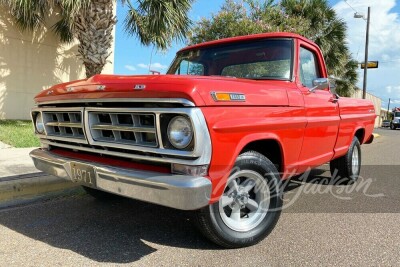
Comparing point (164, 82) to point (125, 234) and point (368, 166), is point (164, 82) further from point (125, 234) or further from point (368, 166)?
point (368, 166)

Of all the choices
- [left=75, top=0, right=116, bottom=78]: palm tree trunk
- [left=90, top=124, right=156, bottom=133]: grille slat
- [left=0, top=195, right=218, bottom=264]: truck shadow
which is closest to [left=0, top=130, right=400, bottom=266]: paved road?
[left=0, top=195, right=218, bottom=264]: truck shadow

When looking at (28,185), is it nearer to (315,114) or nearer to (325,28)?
(315,114)

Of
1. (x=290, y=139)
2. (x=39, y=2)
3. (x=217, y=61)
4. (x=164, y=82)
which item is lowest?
(x=290, y=139)

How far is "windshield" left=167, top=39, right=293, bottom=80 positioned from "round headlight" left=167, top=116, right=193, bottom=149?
160 centimetres

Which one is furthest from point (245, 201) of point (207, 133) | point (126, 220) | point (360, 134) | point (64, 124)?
point (360, 134)

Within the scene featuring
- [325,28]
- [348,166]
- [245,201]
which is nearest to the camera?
[245,201]

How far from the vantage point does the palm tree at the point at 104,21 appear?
31.7 feet

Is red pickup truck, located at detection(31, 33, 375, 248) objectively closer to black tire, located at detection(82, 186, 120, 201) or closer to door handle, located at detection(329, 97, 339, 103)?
door handle, located at detection(329, 97, 339, 103)

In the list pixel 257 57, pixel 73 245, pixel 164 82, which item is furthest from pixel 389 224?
pixel 73 245

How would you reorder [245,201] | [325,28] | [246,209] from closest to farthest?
[245,201] < [246,209] < [325,28]

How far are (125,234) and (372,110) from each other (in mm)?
4761

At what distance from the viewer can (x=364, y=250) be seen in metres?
3.36

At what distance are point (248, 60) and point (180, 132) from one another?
182cm

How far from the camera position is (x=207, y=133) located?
273 cm
